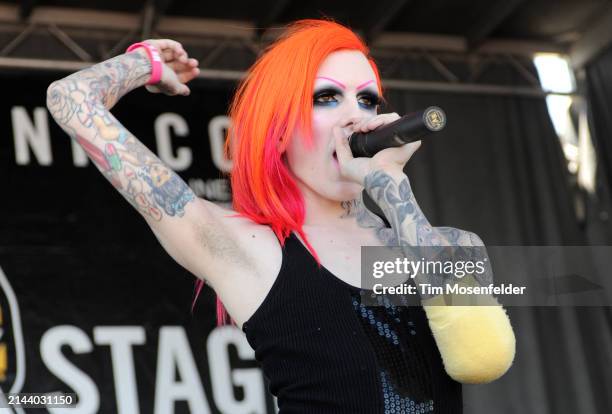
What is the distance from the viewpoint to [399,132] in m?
1.35

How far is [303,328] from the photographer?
1355 millimetres

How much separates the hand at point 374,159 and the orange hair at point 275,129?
98mm

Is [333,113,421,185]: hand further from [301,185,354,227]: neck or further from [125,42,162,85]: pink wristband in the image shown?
[125,42,162,85]: pink wristband

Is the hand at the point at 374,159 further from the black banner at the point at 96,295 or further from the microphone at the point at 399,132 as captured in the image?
the black banner at the point at 96,295

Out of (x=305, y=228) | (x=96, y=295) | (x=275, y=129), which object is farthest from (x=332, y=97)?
(x=96, y=295)

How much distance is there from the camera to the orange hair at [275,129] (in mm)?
1515

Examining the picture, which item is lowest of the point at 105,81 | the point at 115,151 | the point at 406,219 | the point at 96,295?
the point at 406,219

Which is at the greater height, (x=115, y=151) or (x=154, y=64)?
(x=154, y=64)

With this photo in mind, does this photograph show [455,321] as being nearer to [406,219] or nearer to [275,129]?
[406,219]

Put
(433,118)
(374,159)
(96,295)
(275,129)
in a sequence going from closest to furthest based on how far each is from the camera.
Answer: (433,118), (374,159), (275,129), (96,295)

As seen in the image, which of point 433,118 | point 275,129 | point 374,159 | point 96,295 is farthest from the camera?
point 96,295

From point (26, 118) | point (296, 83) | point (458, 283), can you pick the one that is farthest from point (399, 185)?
point (26, 118)

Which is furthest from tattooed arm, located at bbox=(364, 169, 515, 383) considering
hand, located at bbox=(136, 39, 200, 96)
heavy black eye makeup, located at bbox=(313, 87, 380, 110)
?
hand, located at bbox=(136, 39, 200, 96)

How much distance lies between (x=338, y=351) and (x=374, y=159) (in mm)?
290
